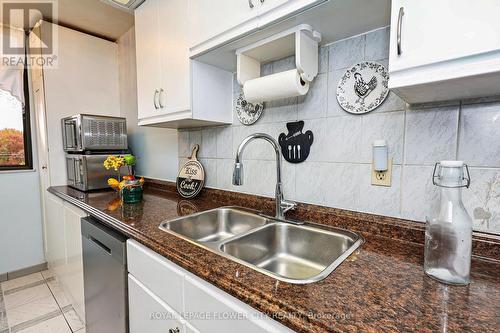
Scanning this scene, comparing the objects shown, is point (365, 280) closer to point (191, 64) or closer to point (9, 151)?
point (191, 64)

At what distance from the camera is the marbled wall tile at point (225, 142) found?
1463 mm

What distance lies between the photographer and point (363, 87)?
0.95 metres

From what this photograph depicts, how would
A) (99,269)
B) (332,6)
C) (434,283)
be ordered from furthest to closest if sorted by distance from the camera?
(99,269) < (332,6) < (434,283)

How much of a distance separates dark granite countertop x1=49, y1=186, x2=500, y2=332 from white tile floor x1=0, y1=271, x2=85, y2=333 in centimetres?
134

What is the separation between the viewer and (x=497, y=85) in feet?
1.98

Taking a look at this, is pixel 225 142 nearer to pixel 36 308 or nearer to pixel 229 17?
pixel 229 17

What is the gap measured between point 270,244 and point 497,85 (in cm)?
88

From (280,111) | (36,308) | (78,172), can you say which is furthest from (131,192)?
(36,308)

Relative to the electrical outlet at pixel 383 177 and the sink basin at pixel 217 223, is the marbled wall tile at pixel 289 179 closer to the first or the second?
the sink basin at pixel 217 223

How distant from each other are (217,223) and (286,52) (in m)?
0.94

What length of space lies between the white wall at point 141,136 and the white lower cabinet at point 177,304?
105cm

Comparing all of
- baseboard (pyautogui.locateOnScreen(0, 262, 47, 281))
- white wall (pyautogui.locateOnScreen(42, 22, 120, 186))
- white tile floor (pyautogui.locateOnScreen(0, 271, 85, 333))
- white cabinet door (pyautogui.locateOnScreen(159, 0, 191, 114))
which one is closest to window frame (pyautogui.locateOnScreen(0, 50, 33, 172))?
white wall (pyautogui.locateOnScreen(42, 22, 120, 186))

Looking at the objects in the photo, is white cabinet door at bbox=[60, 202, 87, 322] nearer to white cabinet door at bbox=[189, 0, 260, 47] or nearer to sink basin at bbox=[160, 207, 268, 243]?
sink basin at bbox=[160, 207, 268, 243]

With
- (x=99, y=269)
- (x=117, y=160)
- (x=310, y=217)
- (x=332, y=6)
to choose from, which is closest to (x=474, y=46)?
(x=332, y=6)
